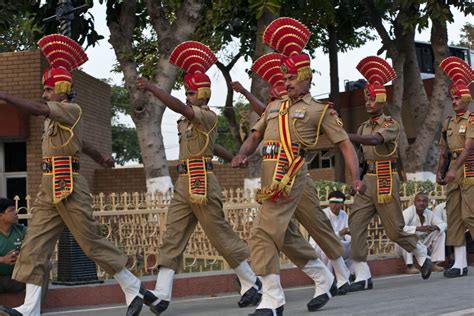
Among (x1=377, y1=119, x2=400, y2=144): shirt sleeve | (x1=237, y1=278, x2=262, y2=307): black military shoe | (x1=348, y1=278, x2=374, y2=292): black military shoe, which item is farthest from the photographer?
(x1=348, y1=278, x2=374, y2=292): black military shoe

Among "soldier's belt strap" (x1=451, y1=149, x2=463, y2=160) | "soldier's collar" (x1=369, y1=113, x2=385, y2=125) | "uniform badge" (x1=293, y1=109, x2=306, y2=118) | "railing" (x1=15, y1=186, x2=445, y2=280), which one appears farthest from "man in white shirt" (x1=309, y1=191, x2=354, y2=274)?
"uniform badge" (x1=293, y1=109, x2=306, y2=118)

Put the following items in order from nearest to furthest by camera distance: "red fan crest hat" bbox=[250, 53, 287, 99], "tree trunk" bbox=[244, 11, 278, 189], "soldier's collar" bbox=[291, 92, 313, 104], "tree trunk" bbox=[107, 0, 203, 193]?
1. "soldier's collar" bbox=[291, 92, 313, 104]
2. "red fan crest hat" bbox=[250, 53, 287, 99]
3. "tree trunk" bbox=[107, 0, 203, 193]
4. "tree trunk" bbox=[244, 11, 278, 189]

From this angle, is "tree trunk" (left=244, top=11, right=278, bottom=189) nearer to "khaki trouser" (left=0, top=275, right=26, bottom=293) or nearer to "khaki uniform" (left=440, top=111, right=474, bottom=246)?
"khaki uniform" (left=440, top=111, right=474, bottom=246)

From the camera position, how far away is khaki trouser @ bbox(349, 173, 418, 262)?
9961 millimetres

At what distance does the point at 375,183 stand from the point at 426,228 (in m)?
1.95

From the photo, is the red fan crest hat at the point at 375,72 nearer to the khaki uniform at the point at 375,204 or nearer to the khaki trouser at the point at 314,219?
the khaki uniform at the point at 375,204

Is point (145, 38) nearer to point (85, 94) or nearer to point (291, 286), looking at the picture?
point (85, 94)

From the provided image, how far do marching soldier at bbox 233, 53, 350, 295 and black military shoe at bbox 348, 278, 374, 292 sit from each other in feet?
2.16

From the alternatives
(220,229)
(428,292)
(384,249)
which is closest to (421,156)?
(384,249)

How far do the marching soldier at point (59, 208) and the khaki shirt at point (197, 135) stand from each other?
982 millimetres

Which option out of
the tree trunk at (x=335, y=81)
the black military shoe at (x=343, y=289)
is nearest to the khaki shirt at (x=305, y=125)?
the black military shoe at (x=343, y=289)

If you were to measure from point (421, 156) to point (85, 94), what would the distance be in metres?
8.14

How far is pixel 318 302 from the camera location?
8.05 meters

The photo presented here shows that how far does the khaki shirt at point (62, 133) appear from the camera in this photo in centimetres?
761
